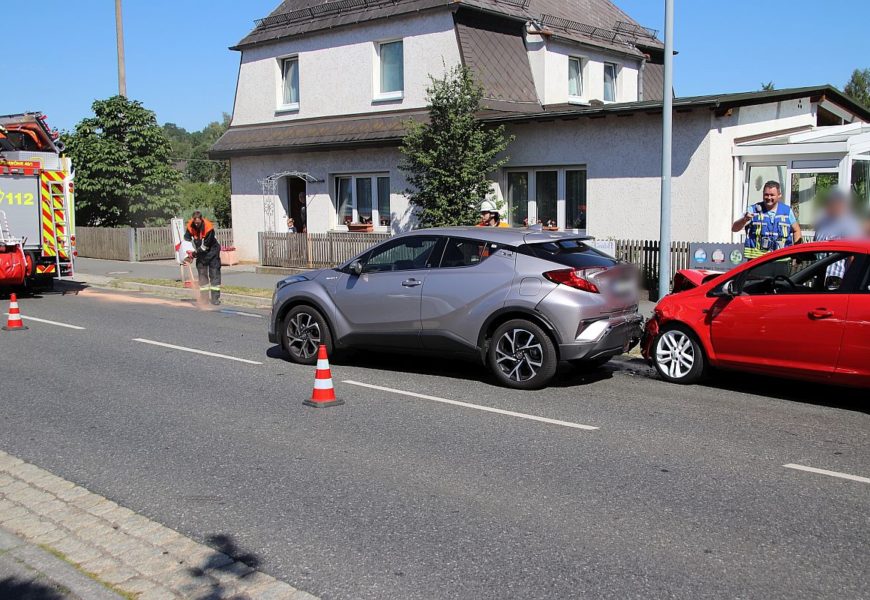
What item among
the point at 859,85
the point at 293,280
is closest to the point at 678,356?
the point at 293,280

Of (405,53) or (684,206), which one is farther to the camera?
(405,53)

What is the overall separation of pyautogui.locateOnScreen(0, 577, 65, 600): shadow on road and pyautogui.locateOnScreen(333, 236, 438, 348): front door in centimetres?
545

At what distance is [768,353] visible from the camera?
8.22 m

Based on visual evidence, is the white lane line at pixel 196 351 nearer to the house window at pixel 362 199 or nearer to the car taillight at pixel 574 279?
the car taillight at pixel 574 279

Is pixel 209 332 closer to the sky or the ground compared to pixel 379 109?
closer to the ground

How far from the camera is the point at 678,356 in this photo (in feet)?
29.9

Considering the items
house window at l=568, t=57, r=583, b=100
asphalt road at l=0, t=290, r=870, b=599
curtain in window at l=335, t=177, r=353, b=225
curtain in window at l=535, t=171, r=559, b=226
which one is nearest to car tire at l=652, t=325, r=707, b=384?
asphalt road at l=0, t=290, r=870, b=599

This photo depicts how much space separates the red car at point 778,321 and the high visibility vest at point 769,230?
1.71m

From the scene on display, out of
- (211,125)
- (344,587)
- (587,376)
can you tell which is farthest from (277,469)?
(211,125)

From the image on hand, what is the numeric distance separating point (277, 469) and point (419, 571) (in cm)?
200

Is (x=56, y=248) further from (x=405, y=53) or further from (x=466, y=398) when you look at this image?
(x=466, y=398)

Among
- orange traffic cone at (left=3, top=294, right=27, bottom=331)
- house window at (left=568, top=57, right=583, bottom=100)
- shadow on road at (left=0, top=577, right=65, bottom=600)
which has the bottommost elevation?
shadow on road at (left=0, top=577, right=65, bottom=600)

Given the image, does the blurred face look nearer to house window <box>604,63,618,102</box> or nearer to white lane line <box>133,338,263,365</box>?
white lane line <box>133,338,263,365</box>

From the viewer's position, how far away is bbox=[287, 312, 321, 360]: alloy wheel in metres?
10.1
